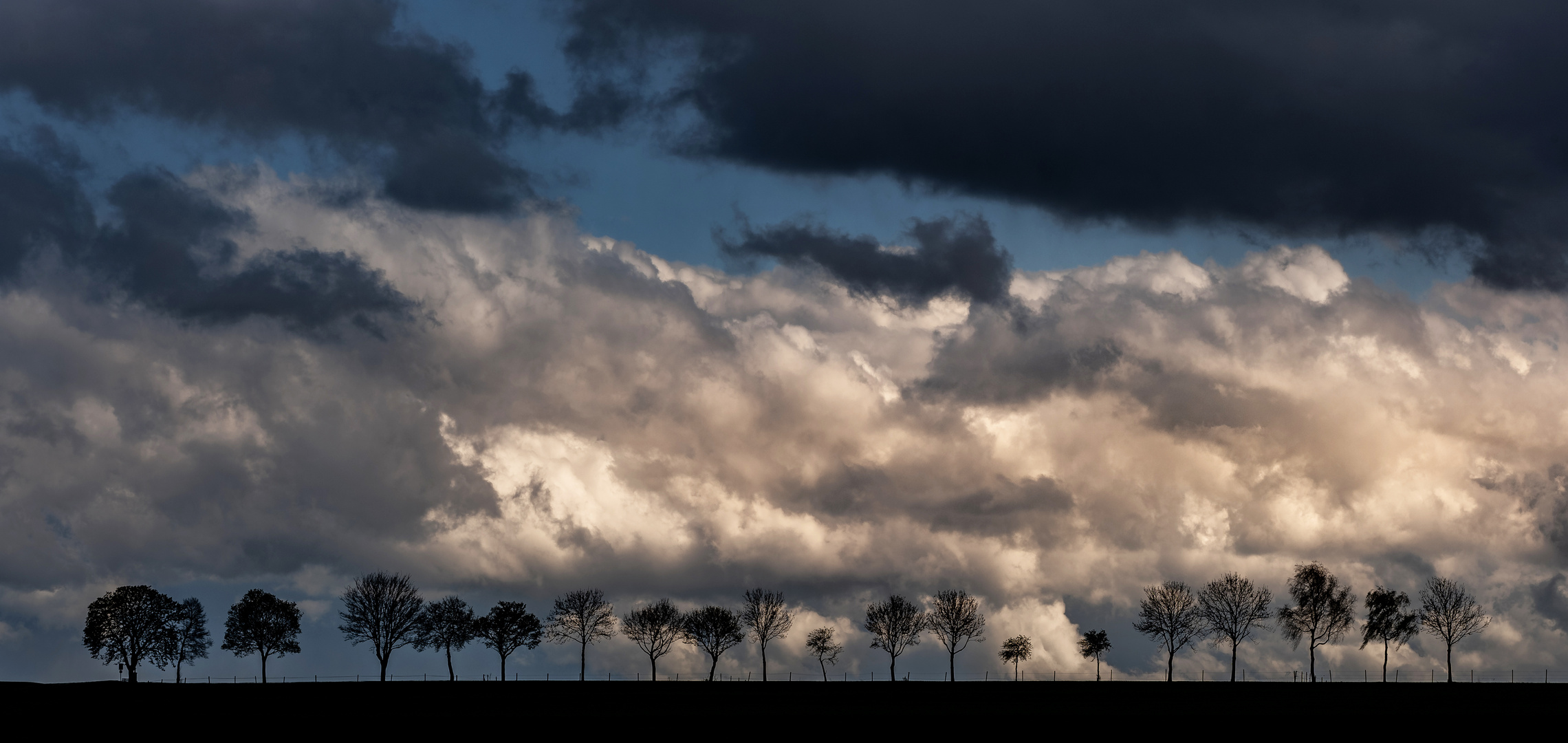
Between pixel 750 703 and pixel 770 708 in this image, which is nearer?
pixel 770 708

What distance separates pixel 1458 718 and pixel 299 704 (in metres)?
89.8

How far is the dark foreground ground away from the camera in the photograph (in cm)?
8512

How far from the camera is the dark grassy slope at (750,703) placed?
302 feet

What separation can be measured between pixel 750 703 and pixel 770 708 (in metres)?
8.49

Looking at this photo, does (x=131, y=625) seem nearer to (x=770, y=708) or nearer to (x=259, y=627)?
(x=259, y=627)

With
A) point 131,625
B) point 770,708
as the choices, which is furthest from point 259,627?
point 770,708

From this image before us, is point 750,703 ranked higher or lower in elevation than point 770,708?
lower

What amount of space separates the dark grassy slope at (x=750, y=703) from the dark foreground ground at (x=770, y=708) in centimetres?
24

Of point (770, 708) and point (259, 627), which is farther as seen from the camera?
point (259, 627)

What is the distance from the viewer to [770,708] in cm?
10725

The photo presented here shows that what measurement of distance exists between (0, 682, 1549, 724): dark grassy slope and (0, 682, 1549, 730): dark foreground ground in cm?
24

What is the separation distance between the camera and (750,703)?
11538cm

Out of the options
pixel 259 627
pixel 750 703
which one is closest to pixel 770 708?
pixel 750 703

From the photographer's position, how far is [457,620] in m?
184
